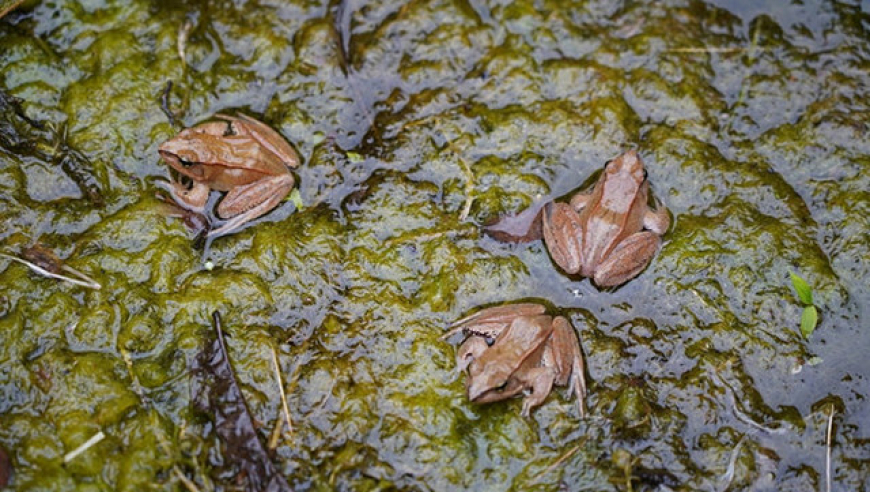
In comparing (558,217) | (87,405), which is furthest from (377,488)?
(558,217)

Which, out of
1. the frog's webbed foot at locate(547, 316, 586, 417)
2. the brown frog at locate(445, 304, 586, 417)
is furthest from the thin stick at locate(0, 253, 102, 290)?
the frog's webbed foot at locate(547, 316, 586, 417)

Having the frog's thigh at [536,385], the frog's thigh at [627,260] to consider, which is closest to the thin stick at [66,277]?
the frog's thigh at [536,385]

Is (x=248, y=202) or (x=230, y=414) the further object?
(x=248, y=202)

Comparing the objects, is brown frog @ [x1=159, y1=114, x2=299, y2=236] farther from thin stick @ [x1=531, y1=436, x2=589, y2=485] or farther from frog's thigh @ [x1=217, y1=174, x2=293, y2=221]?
thin stick @ [x1=531, y1=436, x2=589, y2=485]

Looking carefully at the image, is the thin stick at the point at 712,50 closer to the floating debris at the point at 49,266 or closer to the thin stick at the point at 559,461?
the thin stick at the point at 559,461

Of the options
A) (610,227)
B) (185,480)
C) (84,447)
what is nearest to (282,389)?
(185,480)

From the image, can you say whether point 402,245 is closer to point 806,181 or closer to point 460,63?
point 460,63

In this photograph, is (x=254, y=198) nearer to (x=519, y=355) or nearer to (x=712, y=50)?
(x=519, y=355)
